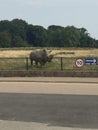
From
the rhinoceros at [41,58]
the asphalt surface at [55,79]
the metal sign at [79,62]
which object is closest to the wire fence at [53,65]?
the metal sign at [79,62]

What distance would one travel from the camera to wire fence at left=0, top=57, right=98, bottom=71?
29.2 metres

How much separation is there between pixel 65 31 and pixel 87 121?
13983 centimetres

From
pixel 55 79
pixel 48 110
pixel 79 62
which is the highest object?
pixel 79 62

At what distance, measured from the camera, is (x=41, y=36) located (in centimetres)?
13988

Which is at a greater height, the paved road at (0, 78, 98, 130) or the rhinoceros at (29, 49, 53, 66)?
the rhinoceros at (29, 49, 53, 66)

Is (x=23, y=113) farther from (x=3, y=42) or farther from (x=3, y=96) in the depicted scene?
(x=3, y=42)

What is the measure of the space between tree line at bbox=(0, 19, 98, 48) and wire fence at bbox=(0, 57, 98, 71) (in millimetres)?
96722

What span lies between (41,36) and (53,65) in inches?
4279

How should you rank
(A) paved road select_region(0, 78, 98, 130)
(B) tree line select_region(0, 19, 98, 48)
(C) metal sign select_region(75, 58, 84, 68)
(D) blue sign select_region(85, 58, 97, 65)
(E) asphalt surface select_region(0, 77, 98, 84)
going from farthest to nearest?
(B) tree line select_region(0, 19, 98, 48), (C) metal sign select_region(75, 58, 84, 68), (D) blue sign select_region(85, 58, 97, 65), (E) asphalt surface select_region(0, 77, 98, 84), (A) paved road select_region(0, 78, 98, 130)

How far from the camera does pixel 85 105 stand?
1505 cm

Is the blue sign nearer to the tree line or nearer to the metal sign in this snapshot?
the metal sign

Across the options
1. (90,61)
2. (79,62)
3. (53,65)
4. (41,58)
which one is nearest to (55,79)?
(79,62)

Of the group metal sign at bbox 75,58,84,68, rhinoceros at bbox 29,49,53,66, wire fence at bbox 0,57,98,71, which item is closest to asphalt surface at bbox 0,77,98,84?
wire fence at bbox 0,57,98,71

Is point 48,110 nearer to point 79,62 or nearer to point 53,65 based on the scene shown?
point 79,62
